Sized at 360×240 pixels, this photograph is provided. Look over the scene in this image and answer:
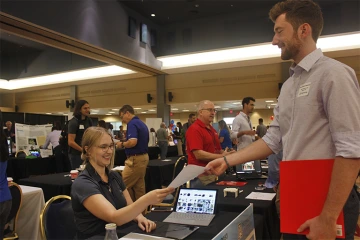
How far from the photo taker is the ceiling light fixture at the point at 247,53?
7480mm

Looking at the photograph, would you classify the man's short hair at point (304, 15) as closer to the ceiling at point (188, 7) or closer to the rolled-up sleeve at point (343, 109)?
the rolled-up sleeve at point (343, 109)

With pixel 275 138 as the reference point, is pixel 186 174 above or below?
below

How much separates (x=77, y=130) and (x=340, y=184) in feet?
12.6

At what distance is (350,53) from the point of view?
798 centimetres

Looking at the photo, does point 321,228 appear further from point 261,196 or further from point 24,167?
point 24,167

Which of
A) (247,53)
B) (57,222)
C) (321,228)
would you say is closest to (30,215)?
(57,222)

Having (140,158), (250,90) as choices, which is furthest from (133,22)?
(140,158)

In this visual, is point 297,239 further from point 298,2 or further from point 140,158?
point 140,158

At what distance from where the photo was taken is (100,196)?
5.47 ft

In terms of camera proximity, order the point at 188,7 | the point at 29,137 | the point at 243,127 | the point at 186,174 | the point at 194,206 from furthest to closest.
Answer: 1. the point at 188,7
2. the point at 29,137
3. the point at 243,127
4. the point at 194,206
5. the point at 186,174

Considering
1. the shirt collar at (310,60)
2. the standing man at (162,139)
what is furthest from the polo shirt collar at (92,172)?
the standing man at (162,139)

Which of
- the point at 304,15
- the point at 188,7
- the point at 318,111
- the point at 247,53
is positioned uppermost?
the point at 188,7

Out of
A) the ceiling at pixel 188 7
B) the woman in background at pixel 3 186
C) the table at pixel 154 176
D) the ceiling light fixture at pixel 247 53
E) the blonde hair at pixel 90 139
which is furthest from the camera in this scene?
the ceiling at pixel 188 7

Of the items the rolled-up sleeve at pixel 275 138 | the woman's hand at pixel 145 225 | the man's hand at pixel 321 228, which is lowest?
the woman's hand at pixel 145 225
